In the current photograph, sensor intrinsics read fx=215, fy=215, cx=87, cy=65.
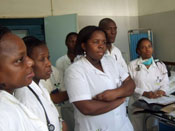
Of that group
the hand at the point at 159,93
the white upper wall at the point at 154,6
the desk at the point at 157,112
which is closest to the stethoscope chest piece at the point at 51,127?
the desk at the point at 157,112

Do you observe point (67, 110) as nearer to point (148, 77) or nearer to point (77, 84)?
point (148, 77)

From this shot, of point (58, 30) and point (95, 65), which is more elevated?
point (58, 30)

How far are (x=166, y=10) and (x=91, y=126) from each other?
3477 mm

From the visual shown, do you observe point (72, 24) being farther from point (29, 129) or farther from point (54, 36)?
point (29, 129)

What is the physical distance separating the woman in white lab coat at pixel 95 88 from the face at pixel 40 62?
0.73 feet

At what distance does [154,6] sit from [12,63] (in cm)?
424

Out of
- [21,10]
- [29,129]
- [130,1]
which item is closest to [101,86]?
[29,129]

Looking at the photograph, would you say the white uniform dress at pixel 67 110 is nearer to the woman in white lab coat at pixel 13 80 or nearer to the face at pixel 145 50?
the face at pixel 145 50

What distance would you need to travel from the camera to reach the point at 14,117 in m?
0.72

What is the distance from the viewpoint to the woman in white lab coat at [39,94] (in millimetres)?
963

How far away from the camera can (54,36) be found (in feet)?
12.9

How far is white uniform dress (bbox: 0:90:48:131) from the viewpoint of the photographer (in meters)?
0.68

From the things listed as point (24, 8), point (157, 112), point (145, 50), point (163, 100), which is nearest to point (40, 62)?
point (157, 112)

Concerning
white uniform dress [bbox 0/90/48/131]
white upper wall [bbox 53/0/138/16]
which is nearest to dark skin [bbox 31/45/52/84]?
white uniform dress [bbox 0/90/48/131]
